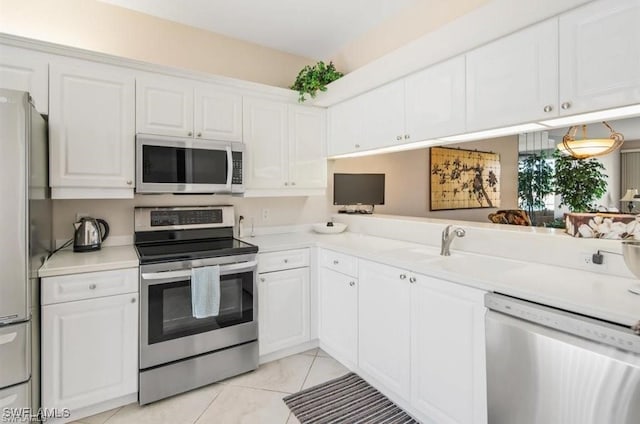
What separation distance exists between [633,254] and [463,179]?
12.4 ft

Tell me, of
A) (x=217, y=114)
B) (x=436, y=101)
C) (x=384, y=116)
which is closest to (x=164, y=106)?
(x=217, y=114)

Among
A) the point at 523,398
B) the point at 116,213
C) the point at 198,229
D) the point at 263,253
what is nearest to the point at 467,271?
the point at 523,398

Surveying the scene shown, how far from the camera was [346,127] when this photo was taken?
117 inches

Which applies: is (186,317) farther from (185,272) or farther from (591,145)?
(591,145)

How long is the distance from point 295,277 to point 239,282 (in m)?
0.49

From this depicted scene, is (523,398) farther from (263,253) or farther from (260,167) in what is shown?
(260,167)

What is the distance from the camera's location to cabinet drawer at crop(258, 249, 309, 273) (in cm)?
254

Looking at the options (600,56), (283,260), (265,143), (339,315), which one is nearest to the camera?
(600,56)

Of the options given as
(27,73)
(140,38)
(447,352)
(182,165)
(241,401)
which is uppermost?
(140,38)

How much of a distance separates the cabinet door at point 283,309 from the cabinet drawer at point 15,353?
Answer: 134 cm

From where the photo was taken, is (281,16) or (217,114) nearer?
(217,114)

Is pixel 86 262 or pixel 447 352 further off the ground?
pixel 86 262

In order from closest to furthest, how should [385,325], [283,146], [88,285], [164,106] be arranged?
[88,285]
[385,325]
[164,106]
[283,146]

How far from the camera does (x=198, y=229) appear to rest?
276 centimetres
